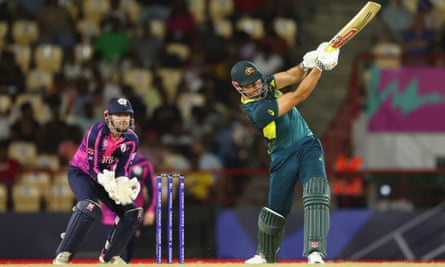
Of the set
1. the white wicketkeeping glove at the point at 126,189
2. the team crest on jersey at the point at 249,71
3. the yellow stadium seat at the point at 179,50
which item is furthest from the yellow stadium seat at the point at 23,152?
the team crest on jersey at the point at 249,71

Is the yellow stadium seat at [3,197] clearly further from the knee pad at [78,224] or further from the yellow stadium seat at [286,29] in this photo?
the yellow stadium seat at [286,29]

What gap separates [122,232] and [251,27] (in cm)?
804

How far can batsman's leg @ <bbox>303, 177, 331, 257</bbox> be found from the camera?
10570 mm

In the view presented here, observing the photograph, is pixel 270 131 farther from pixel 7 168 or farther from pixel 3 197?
pixel 7 168

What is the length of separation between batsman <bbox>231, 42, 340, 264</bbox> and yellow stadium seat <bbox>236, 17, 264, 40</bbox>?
27.3 ft

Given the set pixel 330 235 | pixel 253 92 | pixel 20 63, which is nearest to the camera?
pixel 253 92

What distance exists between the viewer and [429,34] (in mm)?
19078

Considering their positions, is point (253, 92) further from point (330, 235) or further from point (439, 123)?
point (439, 123)

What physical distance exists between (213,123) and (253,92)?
7099 mm

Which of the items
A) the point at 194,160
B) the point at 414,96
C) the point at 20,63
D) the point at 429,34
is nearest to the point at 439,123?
the point at 414,96

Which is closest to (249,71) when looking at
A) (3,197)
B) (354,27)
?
(354,27)

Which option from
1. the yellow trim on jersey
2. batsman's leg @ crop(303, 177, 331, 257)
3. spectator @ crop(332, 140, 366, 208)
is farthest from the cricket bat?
spectator @ crop(332, 140, 366, 208)

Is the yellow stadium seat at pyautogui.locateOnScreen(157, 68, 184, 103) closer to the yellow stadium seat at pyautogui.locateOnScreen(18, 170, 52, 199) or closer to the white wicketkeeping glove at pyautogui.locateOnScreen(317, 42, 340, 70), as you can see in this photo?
the yellow stadium seat at pyautogui.locateOnScreen(18, 170, 52, 199)

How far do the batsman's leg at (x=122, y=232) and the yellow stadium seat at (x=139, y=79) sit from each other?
6.59 meters
